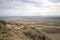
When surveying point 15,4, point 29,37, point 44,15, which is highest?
point 15,4

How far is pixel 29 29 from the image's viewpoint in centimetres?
103

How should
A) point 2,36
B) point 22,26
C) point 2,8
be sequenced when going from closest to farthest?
1. point 2,36
2. point 22,26
3. point 2,8

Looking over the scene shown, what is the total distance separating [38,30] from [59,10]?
0.35m

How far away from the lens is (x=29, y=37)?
38.2 inches

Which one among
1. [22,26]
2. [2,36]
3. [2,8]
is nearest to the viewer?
[2,36]

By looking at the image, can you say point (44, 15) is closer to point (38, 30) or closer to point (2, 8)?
point (38, 30)

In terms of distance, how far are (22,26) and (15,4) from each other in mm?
270

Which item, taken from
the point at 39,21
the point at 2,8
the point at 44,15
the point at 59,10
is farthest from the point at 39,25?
the point at 2,8

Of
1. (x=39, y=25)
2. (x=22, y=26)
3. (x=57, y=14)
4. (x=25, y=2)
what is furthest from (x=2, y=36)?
(x=57, y=14)

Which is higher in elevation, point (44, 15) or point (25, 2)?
point (25, 2)

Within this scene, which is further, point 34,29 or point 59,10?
point 59,10

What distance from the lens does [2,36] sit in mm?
960

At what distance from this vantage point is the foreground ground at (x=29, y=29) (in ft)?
3.18

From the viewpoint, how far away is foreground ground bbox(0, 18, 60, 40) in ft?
3.18
